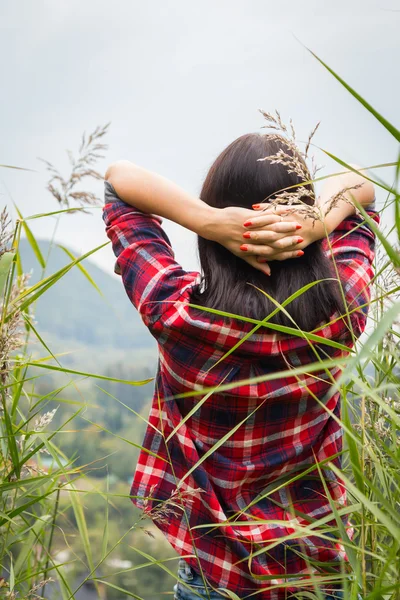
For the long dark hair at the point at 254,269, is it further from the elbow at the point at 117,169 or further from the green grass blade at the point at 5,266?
the green grass blade at the point at 5,266

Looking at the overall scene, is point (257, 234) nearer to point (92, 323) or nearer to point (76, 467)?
point (76, 467)

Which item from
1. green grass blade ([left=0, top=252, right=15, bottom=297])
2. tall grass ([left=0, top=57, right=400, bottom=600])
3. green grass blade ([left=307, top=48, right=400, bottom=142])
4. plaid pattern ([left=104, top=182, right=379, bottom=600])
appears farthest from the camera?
plaid pattern ([left=104, top=182, right=379, bottom=600])

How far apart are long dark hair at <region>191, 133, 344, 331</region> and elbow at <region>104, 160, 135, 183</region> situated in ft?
0.68

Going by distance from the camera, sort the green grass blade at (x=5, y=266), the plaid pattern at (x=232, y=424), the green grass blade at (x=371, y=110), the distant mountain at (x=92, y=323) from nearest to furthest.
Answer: the green grass blade at (x=371, y=110) < the green grass blade at (x=5, y=266) < the plaid pattern at (x=232, y=424) < the distant mountain at (x=92, y=323)

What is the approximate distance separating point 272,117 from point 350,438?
0.45 m

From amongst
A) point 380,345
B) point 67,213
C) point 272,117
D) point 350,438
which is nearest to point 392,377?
point 380,345

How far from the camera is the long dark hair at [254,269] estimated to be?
1053mm

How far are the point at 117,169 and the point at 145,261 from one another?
28 centimetres

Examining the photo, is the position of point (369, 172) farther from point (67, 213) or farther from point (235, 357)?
point (67, 213)

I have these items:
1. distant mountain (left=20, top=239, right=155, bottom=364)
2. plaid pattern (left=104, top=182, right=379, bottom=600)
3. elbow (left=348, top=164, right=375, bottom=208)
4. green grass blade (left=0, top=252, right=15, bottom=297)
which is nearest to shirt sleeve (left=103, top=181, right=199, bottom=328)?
plaid pattern (left=104, top=182, right=379, bottom=600)

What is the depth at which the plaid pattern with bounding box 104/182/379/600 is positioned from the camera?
104cm

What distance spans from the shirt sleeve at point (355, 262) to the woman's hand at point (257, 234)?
103mm

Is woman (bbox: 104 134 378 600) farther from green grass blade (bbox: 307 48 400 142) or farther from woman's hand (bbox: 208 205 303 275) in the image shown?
green grass blade (bbox: 307 48 400 142)

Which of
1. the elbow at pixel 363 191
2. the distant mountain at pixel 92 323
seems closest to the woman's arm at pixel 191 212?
the elbow at pixel 363 191
